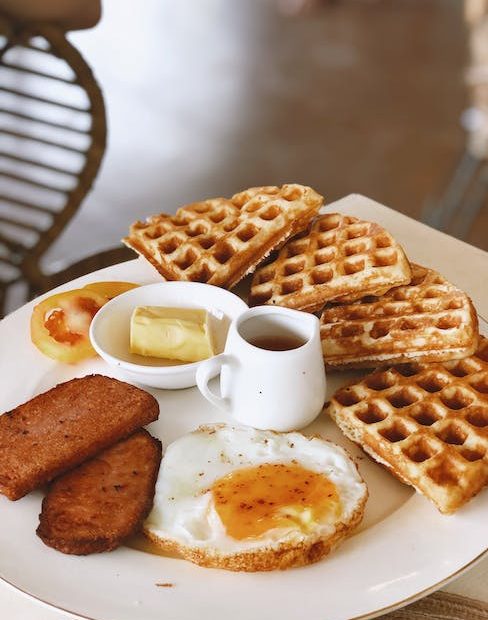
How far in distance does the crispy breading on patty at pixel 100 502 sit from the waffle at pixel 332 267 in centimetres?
56

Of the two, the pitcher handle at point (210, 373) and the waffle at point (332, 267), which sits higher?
the waffle at point (332, 267)

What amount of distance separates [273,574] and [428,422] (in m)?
0.48

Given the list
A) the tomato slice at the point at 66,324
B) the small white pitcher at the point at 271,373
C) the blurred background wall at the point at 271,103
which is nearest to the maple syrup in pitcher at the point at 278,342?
the small white pitcher at the point at 271,373

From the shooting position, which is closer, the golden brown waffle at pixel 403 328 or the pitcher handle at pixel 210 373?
the pitcher handle at pixel 210 373

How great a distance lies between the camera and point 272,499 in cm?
145

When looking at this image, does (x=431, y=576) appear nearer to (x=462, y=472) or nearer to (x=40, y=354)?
(x=462, y=472)

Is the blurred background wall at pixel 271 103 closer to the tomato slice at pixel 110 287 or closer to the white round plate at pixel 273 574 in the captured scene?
the tomato slice at pixel 110 287

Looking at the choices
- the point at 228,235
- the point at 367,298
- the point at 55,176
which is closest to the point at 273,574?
the point at 367,298

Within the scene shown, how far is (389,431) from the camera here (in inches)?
65.1

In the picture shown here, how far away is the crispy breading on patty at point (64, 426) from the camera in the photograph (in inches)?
59.6

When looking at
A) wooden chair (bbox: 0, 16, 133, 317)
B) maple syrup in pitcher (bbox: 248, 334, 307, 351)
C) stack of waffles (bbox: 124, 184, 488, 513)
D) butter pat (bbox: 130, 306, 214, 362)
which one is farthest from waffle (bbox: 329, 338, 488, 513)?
wooden chair (bbox: 0, 16, 133, 317)

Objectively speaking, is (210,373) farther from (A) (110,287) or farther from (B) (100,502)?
(A) (110,287)

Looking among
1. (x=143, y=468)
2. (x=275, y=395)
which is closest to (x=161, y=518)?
(x=143, y=468)

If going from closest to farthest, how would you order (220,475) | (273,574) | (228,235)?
(273,574), (220,475), (228,235)
